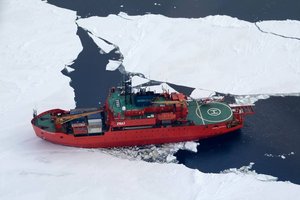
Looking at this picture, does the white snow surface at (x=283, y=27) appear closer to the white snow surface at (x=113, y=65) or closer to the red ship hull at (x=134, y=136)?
the white snow surface at (x=113, y=65)

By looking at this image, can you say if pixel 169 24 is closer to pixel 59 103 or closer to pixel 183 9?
pixel 183 9

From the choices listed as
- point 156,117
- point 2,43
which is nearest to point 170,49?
point 156,117

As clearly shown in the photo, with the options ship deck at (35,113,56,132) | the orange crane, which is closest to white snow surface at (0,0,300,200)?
ship deck at (35,113,56,132)

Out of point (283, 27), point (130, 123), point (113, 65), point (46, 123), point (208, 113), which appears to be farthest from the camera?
point (283, 27)

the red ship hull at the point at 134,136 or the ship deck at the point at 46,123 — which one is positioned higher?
the ship deck at the point at 46,123

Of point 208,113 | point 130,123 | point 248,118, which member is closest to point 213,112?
point 208,113

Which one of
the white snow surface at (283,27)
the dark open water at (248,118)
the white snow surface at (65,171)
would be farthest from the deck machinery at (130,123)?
the white snow surface at (283,27)

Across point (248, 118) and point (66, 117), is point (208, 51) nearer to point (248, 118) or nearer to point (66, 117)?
point (248, 118)
